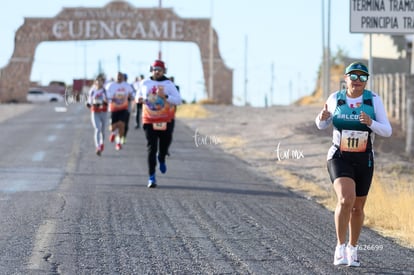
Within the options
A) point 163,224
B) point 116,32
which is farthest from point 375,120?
point 116,32

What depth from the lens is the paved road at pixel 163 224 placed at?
8.64 meters

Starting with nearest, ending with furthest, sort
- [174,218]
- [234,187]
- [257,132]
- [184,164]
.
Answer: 1. [174,218]
2. [234,187]
3. [184,164]
4. [257,132]

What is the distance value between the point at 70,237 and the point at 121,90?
12.3 m

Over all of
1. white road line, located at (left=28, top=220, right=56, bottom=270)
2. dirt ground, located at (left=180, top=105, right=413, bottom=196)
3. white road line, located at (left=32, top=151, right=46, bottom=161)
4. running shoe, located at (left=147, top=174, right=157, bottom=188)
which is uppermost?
white road line, located at (left=28, top=220, right=56, bottom=270)

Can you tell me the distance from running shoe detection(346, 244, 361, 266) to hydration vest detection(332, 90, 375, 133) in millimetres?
1058

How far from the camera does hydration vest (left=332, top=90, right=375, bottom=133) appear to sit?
874 cm

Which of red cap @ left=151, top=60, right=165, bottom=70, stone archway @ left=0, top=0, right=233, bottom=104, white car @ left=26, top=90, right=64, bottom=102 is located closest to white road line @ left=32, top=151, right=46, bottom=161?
red cap @ left=151, top=60, right=165, bottom=70

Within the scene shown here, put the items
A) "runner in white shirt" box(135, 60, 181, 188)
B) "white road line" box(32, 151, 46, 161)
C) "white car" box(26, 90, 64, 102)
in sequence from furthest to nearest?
"white car" box(26, 90, 64, 102)
"white road line" box(32, 151, 46, 161)
"runner in white shirt" box(135, 60, 181, 188)

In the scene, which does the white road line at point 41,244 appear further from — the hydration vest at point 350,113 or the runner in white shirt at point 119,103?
the runner in white shirt at point 119,103

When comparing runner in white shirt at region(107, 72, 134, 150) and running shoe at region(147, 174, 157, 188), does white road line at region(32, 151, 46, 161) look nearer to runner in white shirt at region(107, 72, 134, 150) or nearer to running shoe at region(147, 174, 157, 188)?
runner in white shirt at region(107, 72, 134, 150)

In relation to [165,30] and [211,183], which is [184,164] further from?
[165,30]

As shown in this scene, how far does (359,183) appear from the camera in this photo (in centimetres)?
887

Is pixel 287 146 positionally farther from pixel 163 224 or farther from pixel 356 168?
pixel 356 168

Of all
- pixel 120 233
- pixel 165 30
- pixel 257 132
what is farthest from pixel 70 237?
pixel 165 30
